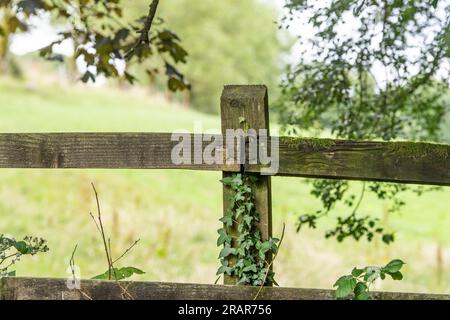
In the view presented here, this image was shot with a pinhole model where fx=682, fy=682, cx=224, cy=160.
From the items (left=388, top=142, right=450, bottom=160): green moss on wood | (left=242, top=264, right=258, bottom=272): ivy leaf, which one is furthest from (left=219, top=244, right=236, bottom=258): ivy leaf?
(left=388, top=142, right=450, bottom=160): green moss on wood

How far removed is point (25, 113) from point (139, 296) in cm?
2329

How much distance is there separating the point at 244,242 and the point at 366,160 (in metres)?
0.69

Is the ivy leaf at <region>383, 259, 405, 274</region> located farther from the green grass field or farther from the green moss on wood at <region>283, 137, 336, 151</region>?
the green grass field

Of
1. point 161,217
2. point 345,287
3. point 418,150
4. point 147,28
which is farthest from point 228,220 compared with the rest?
point 161,217

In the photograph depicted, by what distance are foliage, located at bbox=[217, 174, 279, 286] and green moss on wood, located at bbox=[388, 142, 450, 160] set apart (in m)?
0.68

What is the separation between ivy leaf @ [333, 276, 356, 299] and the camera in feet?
9.52

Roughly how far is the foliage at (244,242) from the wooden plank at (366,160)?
4.5 inches

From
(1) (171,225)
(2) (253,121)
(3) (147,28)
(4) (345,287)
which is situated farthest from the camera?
(1) (171,225)

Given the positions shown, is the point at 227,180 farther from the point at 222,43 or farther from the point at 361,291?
the point at 222,43

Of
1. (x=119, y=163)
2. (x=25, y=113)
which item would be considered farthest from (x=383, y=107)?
(x=25, y=113)

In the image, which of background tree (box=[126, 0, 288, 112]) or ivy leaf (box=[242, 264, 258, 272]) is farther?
background tree (box=[126, 0, 288, 112])

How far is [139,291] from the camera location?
3117mm

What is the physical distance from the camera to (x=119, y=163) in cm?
329

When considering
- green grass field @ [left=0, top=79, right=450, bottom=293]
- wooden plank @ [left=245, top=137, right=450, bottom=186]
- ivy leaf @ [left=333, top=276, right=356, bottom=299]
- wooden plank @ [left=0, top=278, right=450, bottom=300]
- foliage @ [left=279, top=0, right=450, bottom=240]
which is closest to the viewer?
ivy leaf @ [left=333, top=276, right=356, bottom=299]
